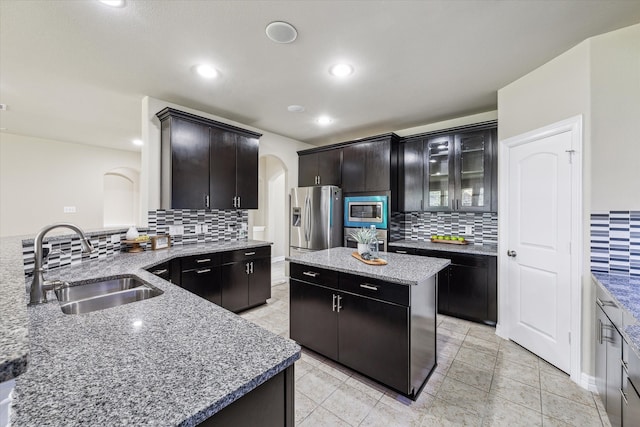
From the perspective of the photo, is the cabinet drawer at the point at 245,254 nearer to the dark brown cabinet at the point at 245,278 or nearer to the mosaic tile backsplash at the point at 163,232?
the dark brown cabinet at the point at 245,278

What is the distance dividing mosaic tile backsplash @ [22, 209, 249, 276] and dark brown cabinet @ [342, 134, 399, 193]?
1.76 m

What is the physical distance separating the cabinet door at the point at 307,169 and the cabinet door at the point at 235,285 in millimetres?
1982

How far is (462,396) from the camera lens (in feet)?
6.36

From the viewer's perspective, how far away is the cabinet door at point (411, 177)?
381 centimetres

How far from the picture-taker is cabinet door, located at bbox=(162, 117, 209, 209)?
3070 millimetres

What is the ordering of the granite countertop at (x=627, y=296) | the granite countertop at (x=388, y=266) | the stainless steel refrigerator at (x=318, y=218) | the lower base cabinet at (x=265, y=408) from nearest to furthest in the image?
the lower base cabinet at (x=265, y=408) < the granite countertop at (x=627, y=296) < the granite countertop at (x=388, y=266) < the stainless steel refrigerator at (x=318, y=218)

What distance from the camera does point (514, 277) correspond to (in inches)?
107

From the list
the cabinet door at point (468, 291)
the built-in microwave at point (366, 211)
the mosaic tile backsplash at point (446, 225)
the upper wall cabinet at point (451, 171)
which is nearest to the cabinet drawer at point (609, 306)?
the cabinet door at point (468, 291)

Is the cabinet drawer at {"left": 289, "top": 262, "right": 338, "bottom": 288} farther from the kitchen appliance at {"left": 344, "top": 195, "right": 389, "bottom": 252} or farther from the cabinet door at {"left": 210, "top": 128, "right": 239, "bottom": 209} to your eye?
the kitchen appliance at {"left": 344, "top": 195, "right": 389, "bottom": 252}

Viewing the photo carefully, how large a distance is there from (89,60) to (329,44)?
2.10 meters

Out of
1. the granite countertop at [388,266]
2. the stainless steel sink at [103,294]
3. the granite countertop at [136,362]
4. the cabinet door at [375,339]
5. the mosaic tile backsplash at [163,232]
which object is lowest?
the cabinet door at [375,339]

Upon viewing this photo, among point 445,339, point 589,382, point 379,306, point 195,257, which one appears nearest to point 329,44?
point 379,306

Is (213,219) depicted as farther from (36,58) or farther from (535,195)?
(535,195)

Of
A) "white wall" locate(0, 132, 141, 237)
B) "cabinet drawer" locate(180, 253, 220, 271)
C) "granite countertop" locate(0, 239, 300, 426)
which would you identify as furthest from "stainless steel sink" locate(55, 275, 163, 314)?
"white wall" locate(0, 132, 141, 237)
